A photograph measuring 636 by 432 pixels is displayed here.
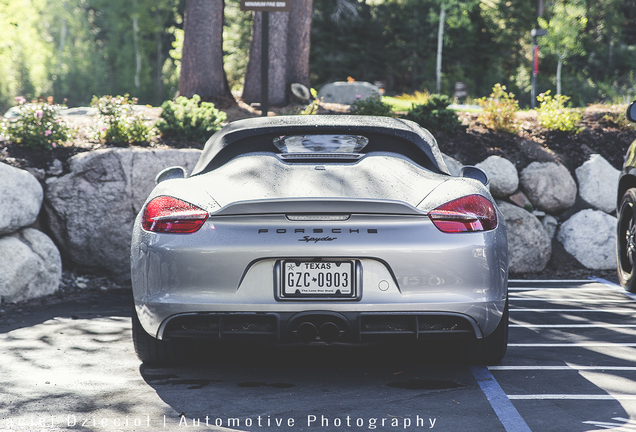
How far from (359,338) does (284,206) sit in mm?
809

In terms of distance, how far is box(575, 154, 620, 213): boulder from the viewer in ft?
31.9

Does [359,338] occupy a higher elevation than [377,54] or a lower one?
lower

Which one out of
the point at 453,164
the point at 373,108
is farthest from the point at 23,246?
the point at 373,108

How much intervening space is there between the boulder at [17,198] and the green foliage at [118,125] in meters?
1.54

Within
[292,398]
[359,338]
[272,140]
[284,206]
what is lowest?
[292,398]

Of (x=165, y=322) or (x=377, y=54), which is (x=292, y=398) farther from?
(x=377, y=54)

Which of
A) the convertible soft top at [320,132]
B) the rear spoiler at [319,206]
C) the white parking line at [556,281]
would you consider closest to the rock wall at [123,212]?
the white parking line at [556,281]

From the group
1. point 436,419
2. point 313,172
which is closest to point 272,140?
point 313,172

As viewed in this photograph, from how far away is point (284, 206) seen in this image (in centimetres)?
364

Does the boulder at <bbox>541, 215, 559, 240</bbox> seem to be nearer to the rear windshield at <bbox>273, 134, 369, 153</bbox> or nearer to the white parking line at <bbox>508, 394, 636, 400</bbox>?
the rear windshield at <bbox>273, 134, 369, 153</bbox>

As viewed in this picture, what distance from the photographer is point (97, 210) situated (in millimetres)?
7758

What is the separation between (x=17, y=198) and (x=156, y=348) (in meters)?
3.73

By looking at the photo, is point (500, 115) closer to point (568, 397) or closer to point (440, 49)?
point (568, 397)

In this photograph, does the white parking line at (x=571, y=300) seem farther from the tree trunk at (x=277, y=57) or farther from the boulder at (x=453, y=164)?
the tree trunk at (x=277, y=57)
